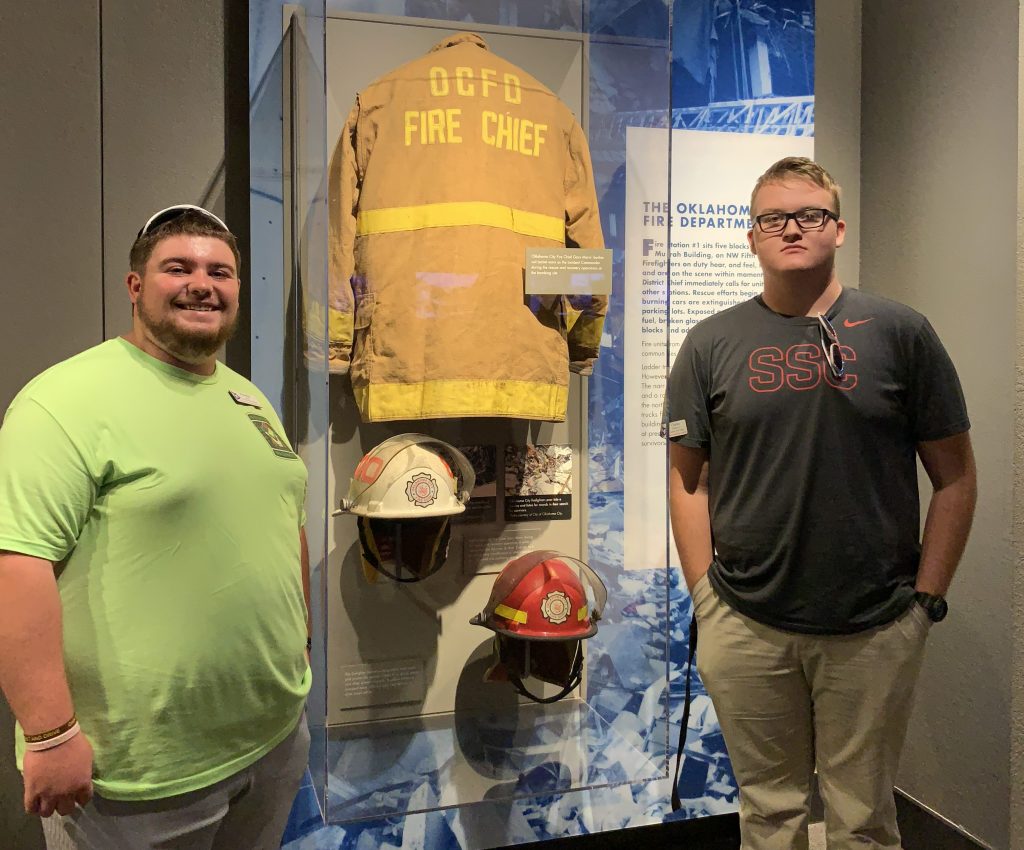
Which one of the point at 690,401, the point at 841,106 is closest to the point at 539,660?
the point at 690,401

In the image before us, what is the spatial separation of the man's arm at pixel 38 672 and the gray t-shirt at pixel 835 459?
4.80ft

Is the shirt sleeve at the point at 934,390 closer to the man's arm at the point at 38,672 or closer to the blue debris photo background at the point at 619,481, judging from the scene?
the blue debris photo background at the point at 619,481

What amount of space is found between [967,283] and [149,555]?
2.53 m

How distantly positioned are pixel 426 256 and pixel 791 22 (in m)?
1.79

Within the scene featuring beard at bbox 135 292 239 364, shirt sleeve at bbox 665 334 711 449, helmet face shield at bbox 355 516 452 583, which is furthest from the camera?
helmet face shield at bbox 355 516 452 583

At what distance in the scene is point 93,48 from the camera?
8.21 ft

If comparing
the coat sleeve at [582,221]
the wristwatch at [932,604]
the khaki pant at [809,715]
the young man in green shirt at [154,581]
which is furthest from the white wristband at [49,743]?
the wristwatch at [932,604]

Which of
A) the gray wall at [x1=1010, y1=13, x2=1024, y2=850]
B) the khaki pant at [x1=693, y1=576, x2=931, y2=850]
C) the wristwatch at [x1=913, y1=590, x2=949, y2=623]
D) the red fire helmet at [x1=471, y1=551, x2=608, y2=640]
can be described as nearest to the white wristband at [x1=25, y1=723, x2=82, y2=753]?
the red fire helmet at [x1=471, y1=551, x2=608, y2=640]

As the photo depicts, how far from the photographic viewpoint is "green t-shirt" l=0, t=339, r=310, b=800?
4.80ft

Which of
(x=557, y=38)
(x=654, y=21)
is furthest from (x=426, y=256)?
(x=654, y=21)

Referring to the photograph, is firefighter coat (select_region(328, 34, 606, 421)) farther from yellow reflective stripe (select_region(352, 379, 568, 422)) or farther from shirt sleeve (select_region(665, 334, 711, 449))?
shirt sleeve (select_region(665, 334, 711, 449))

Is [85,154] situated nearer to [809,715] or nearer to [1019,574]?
[809,715]

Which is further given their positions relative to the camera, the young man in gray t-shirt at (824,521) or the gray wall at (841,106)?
the gray wall at (841,106)

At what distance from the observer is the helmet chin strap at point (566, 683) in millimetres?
2592
